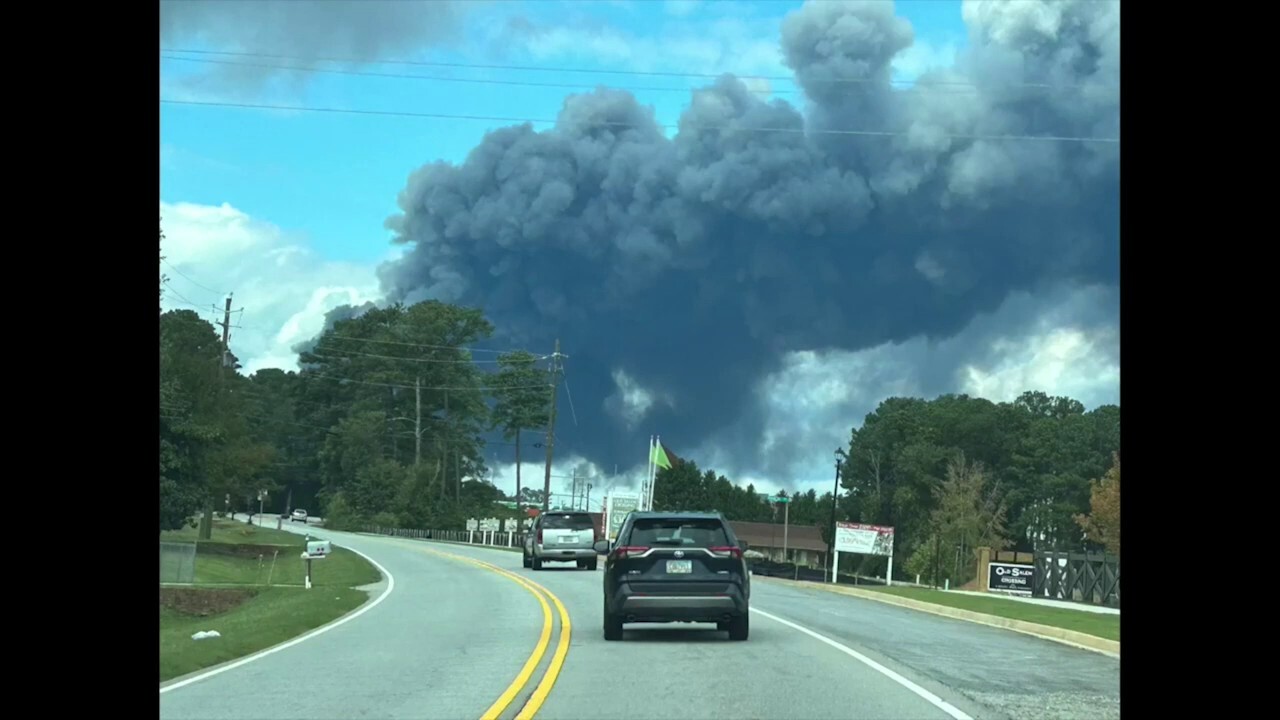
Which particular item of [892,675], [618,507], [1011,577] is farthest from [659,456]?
[892,675]

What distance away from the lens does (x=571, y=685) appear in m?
13.3

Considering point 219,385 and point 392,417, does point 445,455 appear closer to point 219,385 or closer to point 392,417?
point 392,417

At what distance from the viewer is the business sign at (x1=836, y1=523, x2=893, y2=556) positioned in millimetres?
54969

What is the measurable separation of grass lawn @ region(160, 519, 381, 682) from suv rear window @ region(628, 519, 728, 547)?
590 cm

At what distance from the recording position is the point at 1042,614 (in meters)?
28.4

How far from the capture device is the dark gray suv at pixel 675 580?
17844 millimetres

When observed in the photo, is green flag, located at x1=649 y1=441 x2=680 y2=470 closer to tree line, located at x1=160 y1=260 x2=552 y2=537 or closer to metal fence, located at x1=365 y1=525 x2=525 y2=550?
metal fence, located at x1=365 y1=525 x2=525 y2=550

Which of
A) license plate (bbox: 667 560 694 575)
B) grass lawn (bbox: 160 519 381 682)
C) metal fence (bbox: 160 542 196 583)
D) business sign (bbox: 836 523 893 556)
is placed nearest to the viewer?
license plate (bbox: 667 560 694 575)

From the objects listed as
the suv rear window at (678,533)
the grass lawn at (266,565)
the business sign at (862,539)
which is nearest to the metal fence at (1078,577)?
the business sign at (862,539)

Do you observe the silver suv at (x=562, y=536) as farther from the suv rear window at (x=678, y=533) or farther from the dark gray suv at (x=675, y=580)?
the dark gray suv at (x=675, y=580)

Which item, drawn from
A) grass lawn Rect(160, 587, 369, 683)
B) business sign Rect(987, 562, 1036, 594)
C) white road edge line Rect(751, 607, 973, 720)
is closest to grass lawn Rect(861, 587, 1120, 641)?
white road edge line Rect(751, 607, 973, 720)

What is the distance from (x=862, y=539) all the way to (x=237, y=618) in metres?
33.1

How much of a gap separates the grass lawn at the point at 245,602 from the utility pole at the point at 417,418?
6346 centimetres
